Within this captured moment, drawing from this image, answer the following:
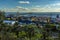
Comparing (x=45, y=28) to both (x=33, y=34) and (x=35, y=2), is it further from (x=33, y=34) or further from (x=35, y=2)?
(x=35, y=2)

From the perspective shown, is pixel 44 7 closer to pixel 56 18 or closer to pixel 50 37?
pixel 56 18

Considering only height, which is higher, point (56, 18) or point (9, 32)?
point (56, 18)

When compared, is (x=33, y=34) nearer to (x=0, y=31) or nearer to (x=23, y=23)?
(x=23, y=23)

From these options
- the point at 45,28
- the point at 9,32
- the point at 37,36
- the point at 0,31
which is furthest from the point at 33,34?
the point at 0,31

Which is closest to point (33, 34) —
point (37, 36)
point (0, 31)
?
point (37, 36)

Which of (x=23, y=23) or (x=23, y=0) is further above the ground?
(x=23, y=0)

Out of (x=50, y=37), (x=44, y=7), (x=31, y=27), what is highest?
(x=44, y=7)

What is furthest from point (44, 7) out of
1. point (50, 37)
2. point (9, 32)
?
point (9, 32)
